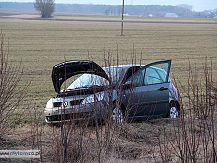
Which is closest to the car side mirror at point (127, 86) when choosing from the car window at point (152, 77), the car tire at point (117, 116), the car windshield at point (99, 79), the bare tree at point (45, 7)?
the car windshield at point (99, 79)

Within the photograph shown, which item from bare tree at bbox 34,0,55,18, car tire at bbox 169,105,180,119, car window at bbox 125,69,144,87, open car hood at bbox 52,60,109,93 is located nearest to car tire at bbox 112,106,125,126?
open car hood at bbox 52,60,109,93

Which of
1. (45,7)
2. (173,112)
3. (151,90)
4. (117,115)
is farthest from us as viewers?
(45,7)

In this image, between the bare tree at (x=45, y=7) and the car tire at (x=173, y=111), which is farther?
the bare tree at (x=45, y=7)

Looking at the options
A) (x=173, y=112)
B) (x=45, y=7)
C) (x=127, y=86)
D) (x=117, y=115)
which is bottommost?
(x=45, y=7)

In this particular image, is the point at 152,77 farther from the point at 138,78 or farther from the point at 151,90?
the point at 138,78

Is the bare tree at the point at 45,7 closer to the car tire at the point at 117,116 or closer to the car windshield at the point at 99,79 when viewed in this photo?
the car windshield at the point at 99,79

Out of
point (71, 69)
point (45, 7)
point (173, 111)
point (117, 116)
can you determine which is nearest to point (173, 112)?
point (173, 111)

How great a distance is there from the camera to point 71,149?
5.95 m

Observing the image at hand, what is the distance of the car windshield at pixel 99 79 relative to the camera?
8391mm

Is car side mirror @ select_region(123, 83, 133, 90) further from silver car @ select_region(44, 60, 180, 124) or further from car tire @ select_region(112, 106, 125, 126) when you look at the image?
car tire @ select_region(112, 106, 125, 126)

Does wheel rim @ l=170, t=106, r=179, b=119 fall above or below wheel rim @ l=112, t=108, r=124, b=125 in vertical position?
below

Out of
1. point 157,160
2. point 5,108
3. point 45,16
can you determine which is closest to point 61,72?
point 5,108

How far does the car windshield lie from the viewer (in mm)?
8391

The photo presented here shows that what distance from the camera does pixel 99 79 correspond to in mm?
8703
